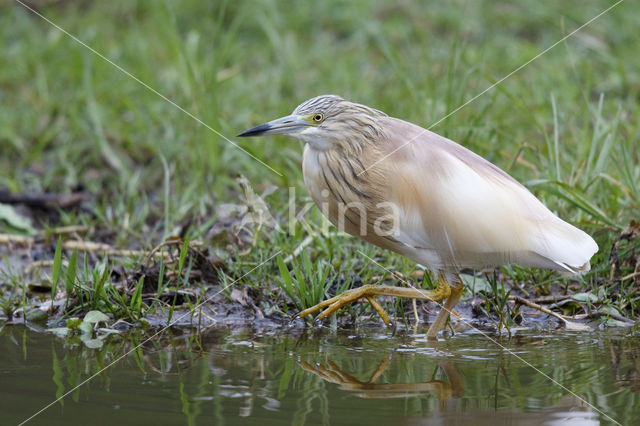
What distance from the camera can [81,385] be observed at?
3123 mm

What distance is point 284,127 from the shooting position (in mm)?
3840

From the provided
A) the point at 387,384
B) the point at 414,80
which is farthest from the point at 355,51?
the point at 387,384

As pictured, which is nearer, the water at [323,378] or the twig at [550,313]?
the water at [323,378]

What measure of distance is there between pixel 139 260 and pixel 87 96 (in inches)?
92.8

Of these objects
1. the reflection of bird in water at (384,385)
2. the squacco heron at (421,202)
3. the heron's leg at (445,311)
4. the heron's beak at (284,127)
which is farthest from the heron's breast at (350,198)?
the reflection of bird in water at (384,385)

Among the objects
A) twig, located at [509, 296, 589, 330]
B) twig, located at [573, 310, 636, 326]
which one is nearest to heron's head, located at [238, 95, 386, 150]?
twig, located at [509, 296, 589, 330]

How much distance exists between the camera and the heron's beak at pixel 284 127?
3842 mm

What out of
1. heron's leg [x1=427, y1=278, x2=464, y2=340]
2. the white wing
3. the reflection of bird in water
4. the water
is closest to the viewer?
the water

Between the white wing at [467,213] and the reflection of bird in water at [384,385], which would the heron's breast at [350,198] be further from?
the reflection of bird in water at [384,385]

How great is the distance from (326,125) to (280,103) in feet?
9.64

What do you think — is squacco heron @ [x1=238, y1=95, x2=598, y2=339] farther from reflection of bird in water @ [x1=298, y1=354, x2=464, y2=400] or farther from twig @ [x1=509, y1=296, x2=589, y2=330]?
reflection of bird in water @ [x1=298, y1=354, x2=464, y2=400]

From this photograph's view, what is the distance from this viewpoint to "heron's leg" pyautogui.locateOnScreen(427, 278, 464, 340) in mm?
3824

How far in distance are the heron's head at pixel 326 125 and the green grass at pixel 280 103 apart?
26.3 inches

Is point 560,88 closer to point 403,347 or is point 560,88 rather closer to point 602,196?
point 602,196
